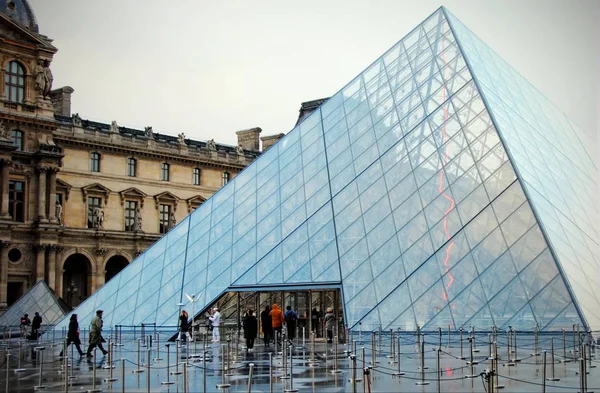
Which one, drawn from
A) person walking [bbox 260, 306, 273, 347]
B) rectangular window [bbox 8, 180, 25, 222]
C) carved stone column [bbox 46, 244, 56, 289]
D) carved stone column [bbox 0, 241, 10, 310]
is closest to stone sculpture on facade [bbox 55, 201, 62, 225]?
carved stone column [bbox 46, 244, 56, 289]

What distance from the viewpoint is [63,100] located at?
64000 millimetres

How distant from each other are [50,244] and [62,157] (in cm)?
496

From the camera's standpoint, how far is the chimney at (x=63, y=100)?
210ft

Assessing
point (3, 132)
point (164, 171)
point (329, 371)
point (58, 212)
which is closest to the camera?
point (329, 371)

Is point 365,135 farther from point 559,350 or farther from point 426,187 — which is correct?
point 559,350

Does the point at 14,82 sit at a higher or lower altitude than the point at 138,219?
higher

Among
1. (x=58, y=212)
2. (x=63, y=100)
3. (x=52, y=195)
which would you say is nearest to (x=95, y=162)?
(x=58, y=212)

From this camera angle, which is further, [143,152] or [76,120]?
[143,152]

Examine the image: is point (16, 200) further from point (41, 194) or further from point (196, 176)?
point (196, 176)

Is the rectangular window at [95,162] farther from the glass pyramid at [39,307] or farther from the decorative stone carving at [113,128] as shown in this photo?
the glass pyramid at [39,307]

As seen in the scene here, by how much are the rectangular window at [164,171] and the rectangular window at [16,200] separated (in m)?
12.4

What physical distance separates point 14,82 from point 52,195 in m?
6.57

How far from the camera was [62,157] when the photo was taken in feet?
179

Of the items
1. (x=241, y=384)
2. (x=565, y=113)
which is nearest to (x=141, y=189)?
(x=565, y=113)
